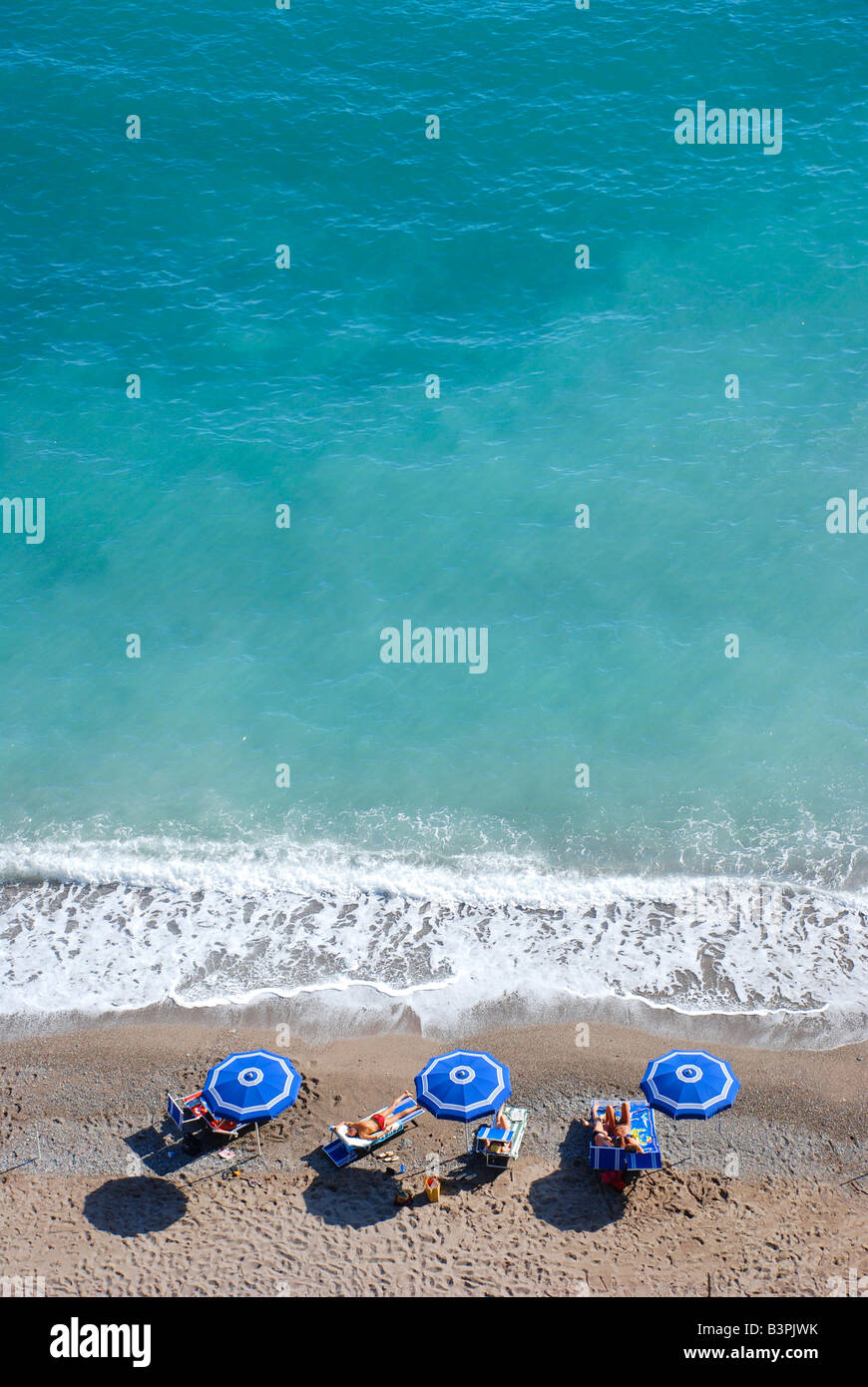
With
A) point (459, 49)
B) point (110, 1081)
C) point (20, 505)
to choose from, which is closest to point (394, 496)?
point (20, 505)

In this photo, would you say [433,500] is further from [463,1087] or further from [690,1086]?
[690,1086]

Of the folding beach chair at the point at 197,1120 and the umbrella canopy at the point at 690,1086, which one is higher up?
the umbrella canopy at the point at 690,1086

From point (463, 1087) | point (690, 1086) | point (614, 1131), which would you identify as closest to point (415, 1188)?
point (463, 1087)

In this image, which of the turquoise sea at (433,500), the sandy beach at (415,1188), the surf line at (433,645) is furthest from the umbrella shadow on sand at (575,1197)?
the surf line at (433,645)

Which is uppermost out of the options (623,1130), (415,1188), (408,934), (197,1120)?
(408,934)

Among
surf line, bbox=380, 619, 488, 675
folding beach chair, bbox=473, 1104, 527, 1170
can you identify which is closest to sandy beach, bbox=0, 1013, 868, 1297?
folding beach chair, bbox=473, 1104, 527, 1170

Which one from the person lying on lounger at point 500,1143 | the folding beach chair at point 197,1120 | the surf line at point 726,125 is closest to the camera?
the person lying on lounger at point 500,1143

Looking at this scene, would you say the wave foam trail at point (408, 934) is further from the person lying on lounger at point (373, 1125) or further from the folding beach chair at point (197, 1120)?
the folding beach chair at point (197, 1120)
